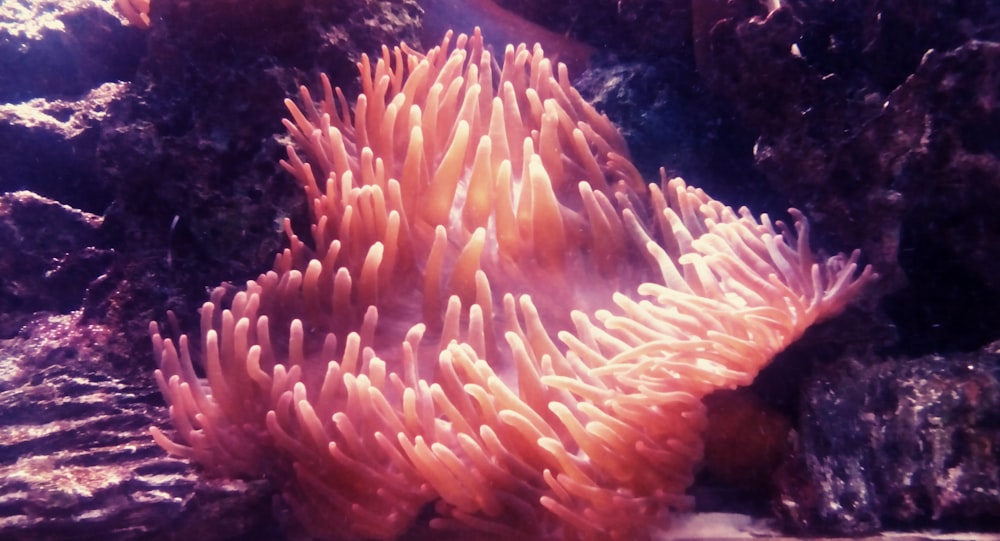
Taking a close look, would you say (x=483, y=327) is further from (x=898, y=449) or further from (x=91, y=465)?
(x=91, y=465)

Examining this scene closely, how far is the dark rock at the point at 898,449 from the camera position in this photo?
68.2 inches

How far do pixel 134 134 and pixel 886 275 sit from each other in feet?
8.85

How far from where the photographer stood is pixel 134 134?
2693mm

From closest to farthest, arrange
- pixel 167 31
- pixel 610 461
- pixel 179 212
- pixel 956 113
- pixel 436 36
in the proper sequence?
pixel 610 461, pixel 956 113, pixel 179 212, pixel 167 31, pixel 436 36

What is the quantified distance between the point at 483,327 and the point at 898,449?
3.82ft

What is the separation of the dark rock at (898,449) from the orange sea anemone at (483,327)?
0.30 m

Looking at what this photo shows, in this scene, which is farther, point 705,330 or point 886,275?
point 886,275

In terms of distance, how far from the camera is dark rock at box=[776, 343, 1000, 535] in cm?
173

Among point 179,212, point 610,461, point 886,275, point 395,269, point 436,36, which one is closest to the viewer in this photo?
point 610,461

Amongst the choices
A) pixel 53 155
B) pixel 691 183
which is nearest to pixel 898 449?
pixel 691 183

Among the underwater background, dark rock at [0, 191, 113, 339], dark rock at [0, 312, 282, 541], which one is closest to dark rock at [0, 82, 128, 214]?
the underwater background

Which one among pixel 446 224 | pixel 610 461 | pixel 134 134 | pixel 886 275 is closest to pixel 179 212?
pixel 134 134

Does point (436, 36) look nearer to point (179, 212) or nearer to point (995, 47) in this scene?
point (179, 212)

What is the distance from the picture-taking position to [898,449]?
6.12 feet
